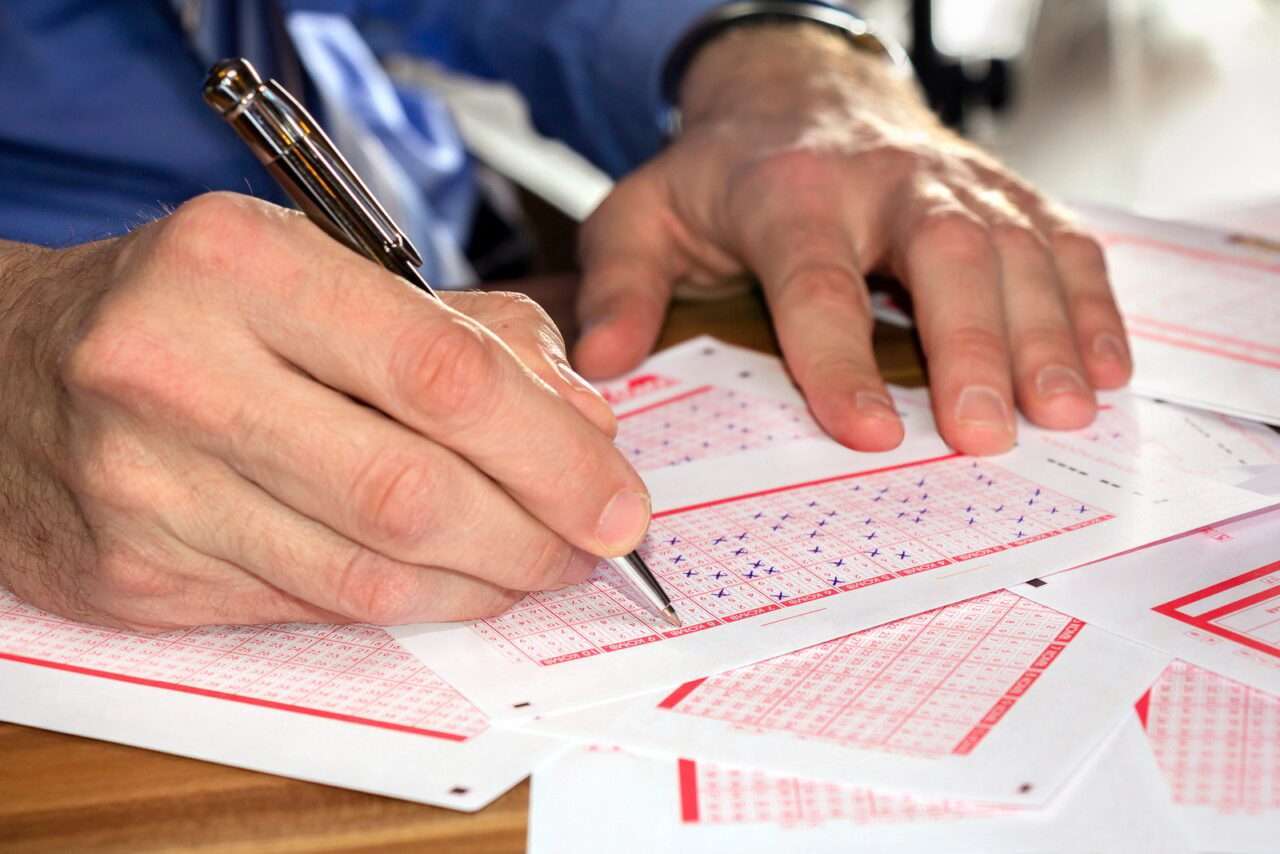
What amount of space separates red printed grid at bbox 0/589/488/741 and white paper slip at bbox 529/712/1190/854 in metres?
0.07

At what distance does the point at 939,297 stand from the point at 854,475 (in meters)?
0.17

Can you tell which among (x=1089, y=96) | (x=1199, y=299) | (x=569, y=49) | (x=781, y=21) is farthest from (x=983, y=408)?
(x=1089, y=96)

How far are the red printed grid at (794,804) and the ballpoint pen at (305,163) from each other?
24 cm

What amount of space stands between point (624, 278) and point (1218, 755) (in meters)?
0.61

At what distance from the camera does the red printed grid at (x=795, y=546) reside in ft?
Answer: 2.02

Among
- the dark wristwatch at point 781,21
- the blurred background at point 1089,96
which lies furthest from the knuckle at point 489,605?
the blurred background at point 1089,96

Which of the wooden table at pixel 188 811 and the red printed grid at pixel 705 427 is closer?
the wooden table at pixel 188 811

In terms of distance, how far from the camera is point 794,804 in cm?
50

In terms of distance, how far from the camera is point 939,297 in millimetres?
875

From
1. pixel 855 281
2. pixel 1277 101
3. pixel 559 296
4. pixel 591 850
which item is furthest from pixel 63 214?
pixel 1277 101

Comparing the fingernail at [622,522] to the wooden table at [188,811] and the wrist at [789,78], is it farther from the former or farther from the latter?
the wrist at [789,78]

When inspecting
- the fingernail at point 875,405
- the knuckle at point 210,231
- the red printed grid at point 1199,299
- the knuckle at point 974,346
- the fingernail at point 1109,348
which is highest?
the knuckle at point 210,231

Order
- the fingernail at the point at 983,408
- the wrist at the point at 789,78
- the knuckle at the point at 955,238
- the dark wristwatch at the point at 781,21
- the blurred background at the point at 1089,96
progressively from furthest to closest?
1. the blurred background at the point at 1089,96
2. the dark wristwatch at the point at 781,21
3. the wrist at the point at 789,78
4. the knuckle at the point at 955,238
5. the fingernail at the point at 983,408

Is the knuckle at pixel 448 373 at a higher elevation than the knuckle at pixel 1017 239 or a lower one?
higher
